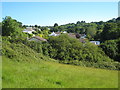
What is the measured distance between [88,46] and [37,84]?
46.0ft

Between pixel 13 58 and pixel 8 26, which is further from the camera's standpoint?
pixel 8 26

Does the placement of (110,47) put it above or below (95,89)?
above

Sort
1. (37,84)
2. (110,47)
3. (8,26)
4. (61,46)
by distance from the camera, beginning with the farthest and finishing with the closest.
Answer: (8,26), (110,47), (61,46), (37,84)

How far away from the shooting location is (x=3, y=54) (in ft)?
30.1

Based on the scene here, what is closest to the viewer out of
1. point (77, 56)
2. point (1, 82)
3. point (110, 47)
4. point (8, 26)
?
point (1, 82)

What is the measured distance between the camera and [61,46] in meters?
17.9

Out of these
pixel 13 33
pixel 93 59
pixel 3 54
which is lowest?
pixel 93 59

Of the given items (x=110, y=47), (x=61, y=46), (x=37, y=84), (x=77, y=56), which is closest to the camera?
(x=37, y=84)

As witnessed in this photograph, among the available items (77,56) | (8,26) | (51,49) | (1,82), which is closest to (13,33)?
(8,26)

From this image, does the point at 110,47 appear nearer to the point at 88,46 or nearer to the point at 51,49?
the point at 88,46

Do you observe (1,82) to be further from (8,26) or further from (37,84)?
(8,26)

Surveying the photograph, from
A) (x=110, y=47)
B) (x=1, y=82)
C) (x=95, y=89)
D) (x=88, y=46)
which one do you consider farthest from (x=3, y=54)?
(x=110, y=47)

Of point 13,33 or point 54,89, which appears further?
point 13,33

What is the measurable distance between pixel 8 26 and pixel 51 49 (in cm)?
1368
